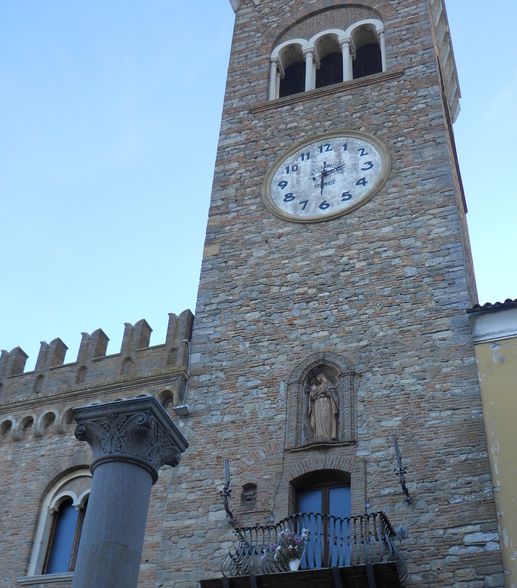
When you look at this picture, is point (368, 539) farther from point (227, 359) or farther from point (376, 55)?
point (376, 55)

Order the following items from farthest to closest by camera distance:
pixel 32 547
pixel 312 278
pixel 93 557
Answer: pixel 312 278, pixel 32 547, pixel 93 557

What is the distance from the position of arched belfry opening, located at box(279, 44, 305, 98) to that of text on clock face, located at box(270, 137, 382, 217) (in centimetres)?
303

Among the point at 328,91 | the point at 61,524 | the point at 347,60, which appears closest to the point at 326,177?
the point at 328,91

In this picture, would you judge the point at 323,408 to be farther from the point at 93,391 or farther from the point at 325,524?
the point at 93,391

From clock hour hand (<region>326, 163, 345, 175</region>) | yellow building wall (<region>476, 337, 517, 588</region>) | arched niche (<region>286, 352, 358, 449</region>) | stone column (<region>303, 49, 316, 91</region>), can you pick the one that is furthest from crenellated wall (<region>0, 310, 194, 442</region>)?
A: stone column (<region>303, 49, 316, 91</region>)

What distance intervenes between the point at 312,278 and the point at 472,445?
13.1 feet

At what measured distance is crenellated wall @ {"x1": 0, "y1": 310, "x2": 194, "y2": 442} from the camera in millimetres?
14031

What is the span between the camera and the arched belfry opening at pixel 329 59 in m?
18.4

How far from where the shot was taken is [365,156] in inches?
605

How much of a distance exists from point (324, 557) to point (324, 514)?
0.50 meters

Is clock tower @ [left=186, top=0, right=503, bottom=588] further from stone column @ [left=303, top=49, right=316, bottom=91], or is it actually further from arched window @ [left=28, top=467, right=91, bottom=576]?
arched window @ [left=28, top=467, right=91, bottom=576]

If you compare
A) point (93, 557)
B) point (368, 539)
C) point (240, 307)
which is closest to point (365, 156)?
point (240, 307)

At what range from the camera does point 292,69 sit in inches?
744

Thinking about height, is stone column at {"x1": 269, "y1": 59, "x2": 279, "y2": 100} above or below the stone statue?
above
